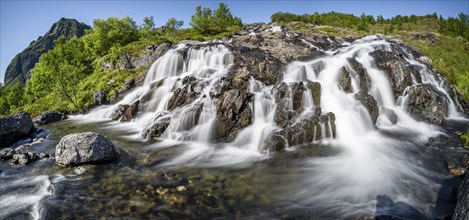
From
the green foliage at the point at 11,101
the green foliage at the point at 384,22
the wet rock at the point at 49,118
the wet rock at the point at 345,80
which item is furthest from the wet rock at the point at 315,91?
the green foliage at the point at 384,22

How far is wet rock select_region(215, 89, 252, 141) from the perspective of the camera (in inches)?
878

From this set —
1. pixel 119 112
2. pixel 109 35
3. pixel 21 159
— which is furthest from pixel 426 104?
pixel 109 35

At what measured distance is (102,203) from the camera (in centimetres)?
1236

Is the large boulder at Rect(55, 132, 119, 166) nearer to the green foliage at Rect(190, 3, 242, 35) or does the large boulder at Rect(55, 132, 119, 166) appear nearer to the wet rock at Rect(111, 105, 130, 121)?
the wet rock at Rect(111, 105, 130, 121)

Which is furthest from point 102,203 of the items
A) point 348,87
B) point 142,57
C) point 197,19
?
point 197,19

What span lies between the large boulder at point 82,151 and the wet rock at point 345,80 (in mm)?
21954

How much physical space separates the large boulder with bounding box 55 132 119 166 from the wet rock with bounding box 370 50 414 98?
27.3 m

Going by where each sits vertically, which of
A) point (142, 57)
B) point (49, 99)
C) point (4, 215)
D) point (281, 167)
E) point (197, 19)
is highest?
point (197, 19)

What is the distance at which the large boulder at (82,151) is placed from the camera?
16.3 metres

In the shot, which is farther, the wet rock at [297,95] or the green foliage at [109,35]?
the green foliage at [109,35]

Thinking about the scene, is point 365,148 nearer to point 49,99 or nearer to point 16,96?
point 49,99

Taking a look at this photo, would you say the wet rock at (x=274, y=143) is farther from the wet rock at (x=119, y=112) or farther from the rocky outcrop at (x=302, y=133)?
the wet rock at (x=119, y=112)

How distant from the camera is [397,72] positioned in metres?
30.0

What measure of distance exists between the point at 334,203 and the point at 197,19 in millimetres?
83291
